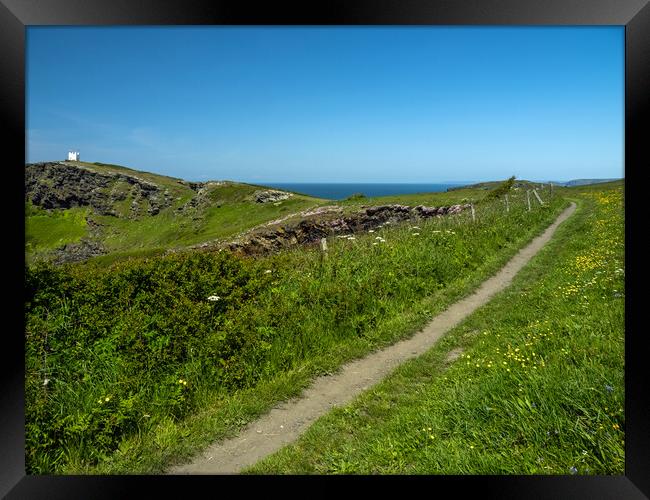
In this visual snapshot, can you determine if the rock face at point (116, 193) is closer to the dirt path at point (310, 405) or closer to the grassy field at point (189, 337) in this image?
the grassy field at point (189, 337)

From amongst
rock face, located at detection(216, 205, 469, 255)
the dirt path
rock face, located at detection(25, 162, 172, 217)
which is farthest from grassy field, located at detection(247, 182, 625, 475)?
rock face, located at detection(25, 162, 172, 217)

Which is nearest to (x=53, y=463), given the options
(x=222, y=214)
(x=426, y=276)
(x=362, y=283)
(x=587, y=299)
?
(x=362, y=283)

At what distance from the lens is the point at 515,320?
748 cm

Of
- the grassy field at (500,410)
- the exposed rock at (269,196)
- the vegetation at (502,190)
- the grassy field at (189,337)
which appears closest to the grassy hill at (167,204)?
the exposed rock at (269,196)

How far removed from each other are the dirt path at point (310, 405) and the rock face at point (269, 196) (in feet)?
125

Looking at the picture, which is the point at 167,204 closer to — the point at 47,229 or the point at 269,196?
the point at 269,196

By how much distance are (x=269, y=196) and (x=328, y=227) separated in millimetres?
20255

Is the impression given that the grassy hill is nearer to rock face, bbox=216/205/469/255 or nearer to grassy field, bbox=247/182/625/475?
rock face, bbox=216/205/469/255

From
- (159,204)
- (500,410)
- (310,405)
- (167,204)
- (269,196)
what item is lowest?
(310,405)

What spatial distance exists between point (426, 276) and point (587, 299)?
4.26 metres

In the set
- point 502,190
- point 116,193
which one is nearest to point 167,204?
point 116,193

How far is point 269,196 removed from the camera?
158 ft

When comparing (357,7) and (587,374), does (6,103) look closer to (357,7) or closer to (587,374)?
(357,7)

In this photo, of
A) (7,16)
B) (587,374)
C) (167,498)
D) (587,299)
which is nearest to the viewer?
(167,498)
